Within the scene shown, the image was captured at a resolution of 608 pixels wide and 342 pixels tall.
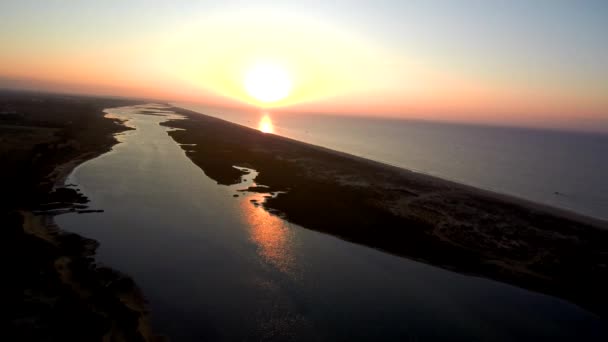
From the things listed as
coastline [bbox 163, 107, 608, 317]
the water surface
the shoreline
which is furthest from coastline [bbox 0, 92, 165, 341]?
coastline [bbox 163, 107, 608, 317]

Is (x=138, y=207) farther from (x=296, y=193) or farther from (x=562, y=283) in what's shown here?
(x=562, y=283)

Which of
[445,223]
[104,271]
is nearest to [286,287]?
[104,271]

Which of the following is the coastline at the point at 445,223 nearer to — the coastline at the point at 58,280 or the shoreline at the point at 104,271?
the shoreline at the point at 104,271

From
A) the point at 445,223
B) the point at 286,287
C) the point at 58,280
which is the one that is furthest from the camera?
the point at 445,223

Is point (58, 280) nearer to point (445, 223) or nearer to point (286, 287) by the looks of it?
point (286, 287)

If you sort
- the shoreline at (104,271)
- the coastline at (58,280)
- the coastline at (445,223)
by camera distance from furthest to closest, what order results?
the coastline at (445,223) → the shoreline at (104,271) → the coastline at (58,280)

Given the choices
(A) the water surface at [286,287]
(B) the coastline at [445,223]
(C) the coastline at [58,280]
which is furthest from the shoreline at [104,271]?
(B) the coastline at [445,223]

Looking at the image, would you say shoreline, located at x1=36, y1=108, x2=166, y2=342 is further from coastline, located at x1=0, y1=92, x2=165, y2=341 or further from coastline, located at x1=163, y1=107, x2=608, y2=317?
coastline, located at x1=163, y1=107, x2=608, y2=317
